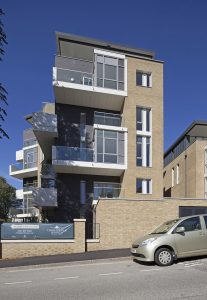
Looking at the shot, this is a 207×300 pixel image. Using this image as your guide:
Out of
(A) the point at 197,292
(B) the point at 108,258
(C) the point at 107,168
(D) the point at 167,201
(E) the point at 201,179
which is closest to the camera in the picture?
(A) the point at 197,292

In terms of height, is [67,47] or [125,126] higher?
[67,47]

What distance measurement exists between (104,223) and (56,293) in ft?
39.1

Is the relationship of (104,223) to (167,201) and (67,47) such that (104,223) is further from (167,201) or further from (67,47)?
(67,47)

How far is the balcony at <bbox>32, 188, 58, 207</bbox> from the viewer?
25.7 m

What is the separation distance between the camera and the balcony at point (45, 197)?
1010 inches

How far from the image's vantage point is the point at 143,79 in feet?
95.9

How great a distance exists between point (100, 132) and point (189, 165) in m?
16.3

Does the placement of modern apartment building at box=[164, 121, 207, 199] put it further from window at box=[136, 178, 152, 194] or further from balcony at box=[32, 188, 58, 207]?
balcony at box=[32, 188, 58, 207]

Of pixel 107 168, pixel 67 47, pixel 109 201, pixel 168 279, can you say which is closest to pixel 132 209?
pixel 109 201

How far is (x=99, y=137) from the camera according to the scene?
27141 millimetres

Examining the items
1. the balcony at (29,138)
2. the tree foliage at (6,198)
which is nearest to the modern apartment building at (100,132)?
the balcony at (29,138)

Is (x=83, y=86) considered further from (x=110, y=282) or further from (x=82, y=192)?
(x=110, y=282)

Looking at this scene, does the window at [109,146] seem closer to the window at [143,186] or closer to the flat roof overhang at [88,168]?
the flat roof overhang at [88,168]

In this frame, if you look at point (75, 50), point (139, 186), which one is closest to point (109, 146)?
point (139, 186)
